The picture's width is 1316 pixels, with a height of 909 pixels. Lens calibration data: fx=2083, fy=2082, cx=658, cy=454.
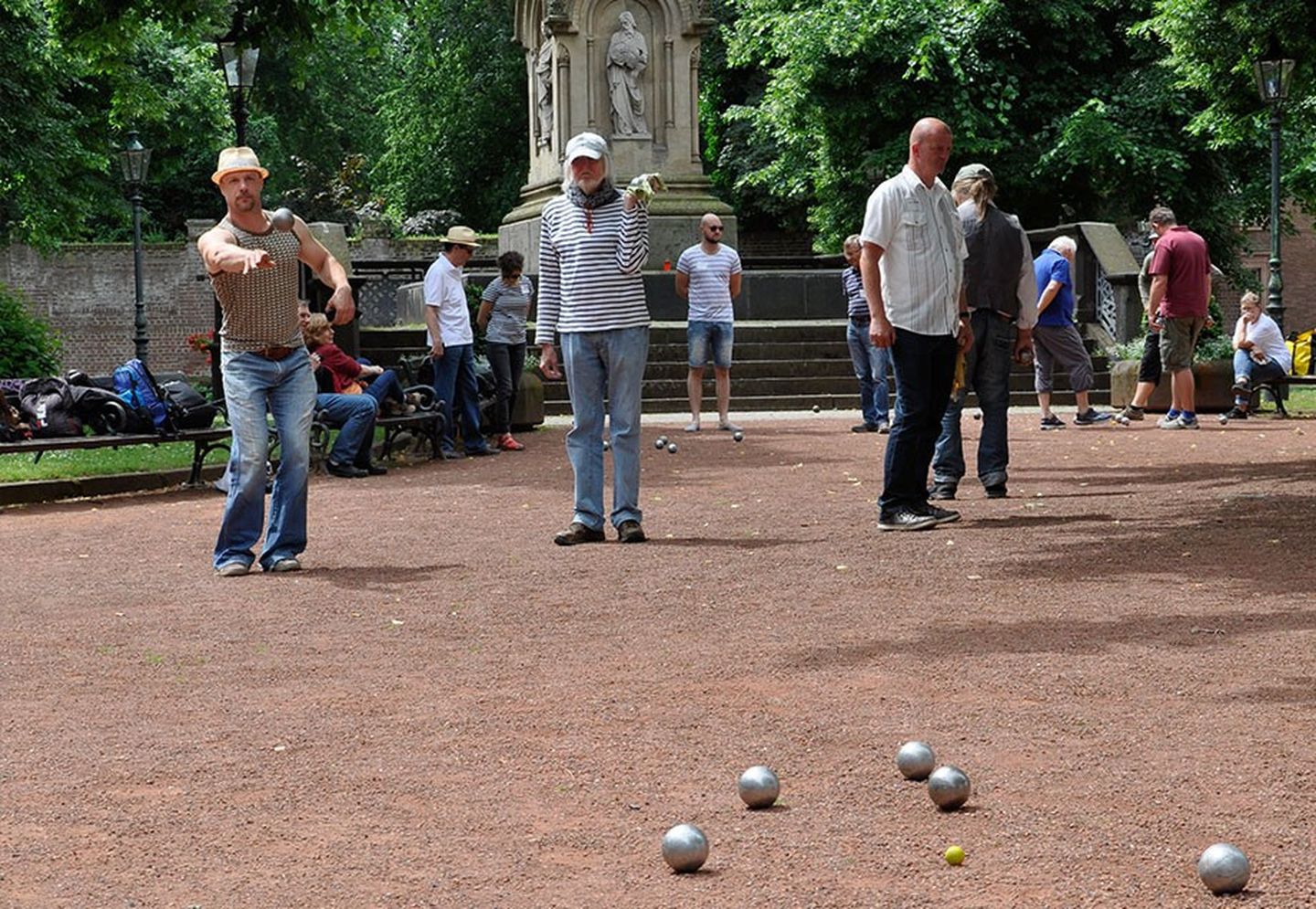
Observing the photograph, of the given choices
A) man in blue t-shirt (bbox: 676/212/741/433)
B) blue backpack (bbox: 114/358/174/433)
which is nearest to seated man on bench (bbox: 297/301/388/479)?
blue backpack (bbox: 114/358/174/433)

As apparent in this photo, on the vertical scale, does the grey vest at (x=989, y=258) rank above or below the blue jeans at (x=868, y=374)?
above

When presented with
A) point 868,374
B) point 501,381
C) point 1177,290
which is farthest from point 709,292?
point 1177,290

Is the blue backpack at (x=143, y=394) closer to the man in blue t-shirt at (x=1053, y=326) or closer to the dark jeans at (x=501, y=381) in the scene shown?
the dark jeans at (x=501, y=381)

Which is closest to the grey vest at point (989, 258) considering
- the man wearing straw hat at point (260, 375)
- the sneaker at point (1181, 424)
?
the man wearing straw hat at point (260, 375)

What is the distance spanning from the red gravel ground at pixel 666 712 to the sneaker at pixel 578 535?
0.61ft

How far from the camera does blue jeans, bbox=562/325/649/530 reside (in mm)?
10849

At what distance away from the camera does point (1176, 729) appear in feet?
19.2

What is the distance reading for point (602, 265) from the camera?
10852 millimetres

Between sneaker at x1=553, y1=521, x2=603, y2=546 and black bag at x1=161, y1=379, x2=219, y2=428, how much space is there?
5950mm

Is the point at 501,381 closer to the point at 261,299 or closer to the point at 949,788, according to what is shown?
the point at 261,299

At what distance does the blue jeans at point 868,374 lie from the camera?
1972 centimetres

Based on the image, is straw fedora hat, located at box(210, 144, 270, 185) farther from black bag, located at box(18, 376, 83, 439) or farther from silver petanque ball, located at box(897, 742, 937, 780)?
black bag, located at box(18, 376, 83, 439)

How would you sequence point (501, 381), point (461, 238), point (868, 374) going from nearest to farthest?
1. point (461, 238)
2. point (501, 381)
3. point (868, 374)

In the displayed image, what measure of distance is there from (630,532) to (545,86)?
1967 centimetres
